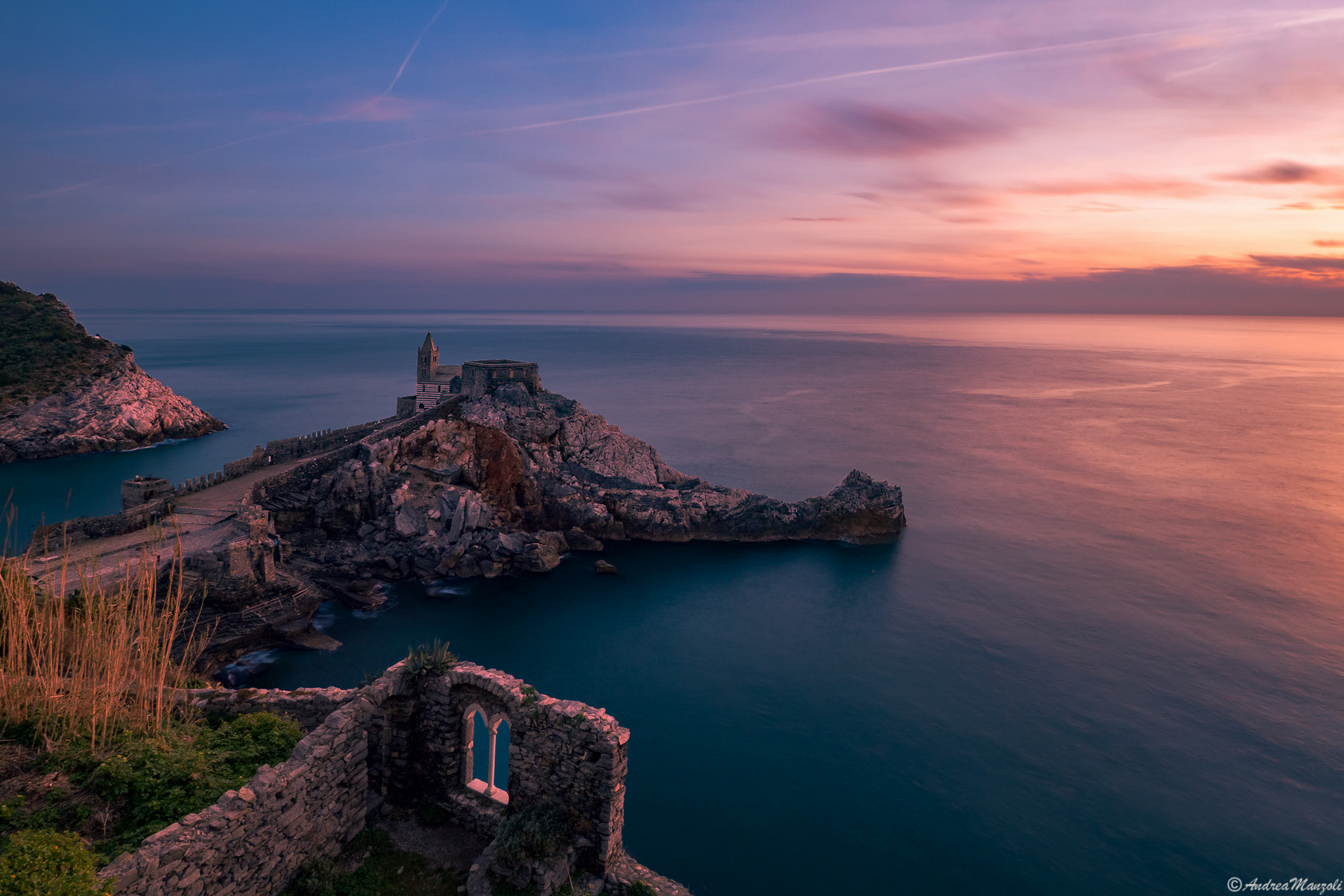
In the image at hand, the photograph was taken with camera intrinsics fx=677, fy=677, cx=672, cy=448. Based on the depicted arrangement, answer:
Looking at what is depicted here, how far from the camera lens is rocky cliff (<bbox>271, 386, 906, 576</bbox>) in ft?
121

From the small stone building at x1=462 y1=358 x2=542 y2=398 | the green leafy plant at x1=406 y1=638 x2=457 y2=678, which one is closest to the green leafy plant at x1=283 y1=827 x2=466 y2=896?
the green leafy plant at x1=406 y1=638 x2=457 y2=678

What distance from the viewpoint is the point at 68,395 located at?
62938 millimetres

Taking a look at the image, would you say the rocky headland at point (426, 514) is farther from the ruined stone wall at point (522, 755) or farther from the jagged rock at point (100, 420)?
the jagged rock at point (100, 420)

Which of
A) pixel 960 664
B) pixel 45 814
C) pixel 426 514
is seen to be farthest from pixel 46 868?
pixel 426 514

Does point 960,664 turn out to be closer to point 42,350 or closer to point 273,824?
point 273,824

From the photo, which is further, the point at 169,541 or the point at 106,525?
the point at 106,525

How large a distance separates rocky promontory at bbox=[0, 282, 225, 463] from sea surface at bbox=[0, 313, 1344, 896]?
10.4ft

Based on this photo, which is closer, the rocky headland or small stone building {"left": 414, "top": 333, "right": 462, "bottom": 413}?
the rocky headland

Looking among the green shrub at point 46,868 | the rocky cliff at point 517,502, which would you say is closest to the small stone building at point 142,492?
the rocky cliff at point 517,502

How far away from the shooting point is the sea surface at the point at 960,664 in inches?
770

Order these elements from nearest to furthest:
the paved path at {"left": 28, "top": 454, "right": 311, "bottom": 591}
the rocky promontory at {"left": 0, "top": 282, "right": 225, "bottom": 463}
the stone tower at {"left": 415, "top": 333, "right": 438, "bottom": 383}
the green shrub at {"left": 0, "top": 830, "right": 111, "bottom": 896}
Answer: the green shrub at {"left": 0, "top": 830, "right": 111, "bottom": 896}
the paved path at {"left": 28, "top": 454, "right": 311, "bottom": 591}
the rocky promontory at {"left": 0, "top": 282, "right": 225, "bottom": 463}
the stone tower at {"left": 415, "top": 333, "right": 438, "bottom": 383}

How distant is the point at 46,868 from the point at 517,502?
34716 mm

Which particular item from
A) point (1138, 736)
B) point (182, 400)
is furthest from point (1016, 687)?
point (182, 400)

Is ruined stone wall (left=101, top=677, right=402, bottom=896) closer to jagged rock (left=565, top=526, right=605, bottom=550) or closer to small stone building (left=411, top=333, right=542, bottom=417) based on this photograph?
jagged rock (left=565, top=526, right=605, bottom=550)
